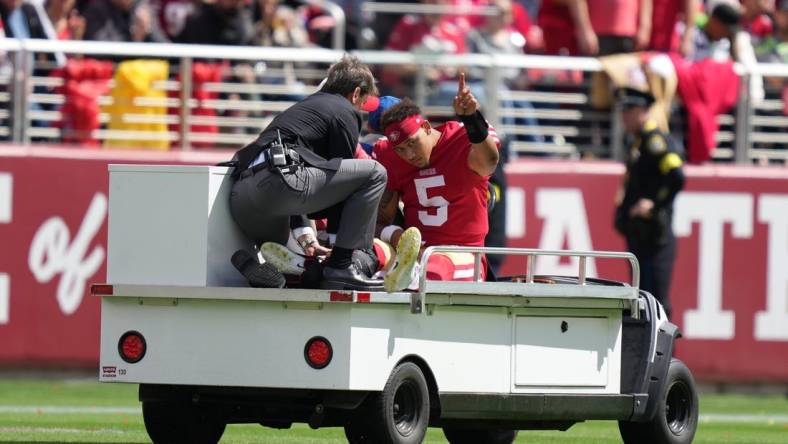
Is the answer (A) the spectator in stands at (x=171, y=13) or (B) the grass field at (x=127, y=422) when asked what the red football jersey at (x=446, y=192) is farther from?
(A) the spectator in stands at (x=171, y=13)

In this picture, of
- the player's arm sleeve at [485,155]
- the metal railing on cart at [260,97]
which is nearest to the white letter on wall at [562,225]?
the metal railing on cart at [260,97]

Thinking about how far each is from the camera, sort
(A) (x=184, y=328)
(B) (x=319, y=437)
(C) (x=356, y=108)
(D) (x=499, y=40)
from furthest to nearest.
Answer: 1. (D) (x=499, y=40)
2. (B) (x=319, y=437)
3. (C) (x=356, y=108)
4. (A) (x=184, y=328)

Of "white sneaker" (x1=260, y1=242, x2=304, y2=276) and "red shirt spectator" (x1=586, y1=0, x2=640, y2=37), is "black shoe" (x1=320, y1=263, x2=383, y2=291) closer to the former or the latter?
"white sneaker" (x1=260, y1=242, x2=304, y2=276)

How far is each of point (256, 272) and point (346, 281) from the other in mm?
469

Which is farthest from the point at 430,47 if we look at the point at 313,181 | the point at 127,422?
the point at 313,181

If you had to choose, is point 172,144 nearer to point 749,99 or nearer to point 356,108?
point 749,99

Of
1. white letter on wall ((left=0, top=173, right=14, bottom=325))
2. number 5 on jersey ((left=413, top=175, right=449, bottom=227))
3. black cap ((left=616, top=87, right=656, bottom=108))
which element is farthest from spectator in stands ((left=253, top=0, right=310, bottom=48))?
number 5 on jersey ((left=413, top=175, right=449, bottom=227))

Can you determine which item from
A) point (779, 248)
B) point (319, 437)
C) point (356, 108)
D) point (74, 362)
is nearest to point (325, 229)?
point (356, 108)

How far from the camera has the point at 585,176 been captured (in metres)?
17.5

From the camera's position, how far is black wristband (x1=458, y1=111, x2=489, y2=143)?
9969 mm

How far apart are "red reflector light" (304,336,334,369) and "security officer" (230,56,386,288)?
16.0 inches

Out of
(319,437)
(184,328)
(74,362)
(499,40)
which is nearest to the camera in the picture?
(184,328)

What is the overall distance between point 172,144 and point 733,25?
5892 mm

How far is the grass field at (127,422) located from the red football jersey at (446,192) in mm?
1707
